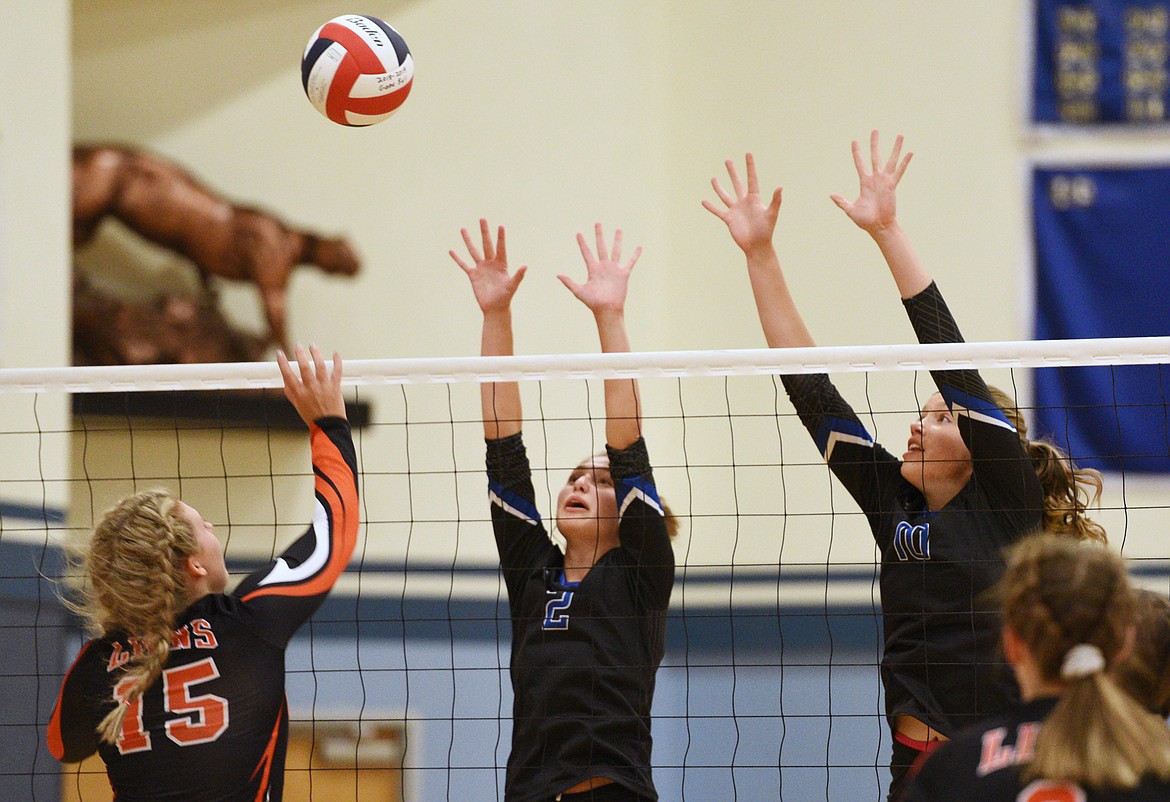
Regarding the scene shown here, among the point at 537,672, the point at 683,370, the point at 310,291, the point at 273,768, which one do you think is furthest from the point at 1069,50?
the point at 273,768

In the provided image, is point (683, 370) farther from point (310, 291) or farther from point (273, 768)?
point (310, 291)

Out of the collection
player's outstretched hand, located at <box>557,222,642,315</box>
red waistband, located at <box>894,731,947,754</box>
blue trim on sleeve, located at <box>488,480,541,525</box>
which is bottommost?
red waistband, located at <box>894,731,947,754</box>

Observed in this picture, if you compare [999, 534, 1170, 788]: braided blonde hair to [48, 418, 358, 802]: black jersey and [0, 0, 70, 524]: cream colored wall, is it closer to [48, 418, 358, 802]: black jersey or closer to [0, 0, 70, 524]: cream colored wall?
[48, 418, 358, 802]: black jersey

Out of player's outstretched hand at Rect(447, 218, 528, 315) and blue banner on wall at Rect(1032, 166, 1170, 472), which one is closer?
player's outstretched hand at Rect(447, 218, 528, 315)

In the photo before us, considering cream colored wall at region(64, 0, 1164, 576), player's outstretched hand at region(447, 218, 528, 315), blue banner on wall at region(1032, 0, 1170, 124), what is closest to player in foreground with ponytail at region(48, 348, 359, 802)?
player's outstretched hand at region(447, 218, 528, 315)

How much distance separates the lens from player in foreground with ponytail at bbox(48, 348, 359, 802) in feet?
9.12

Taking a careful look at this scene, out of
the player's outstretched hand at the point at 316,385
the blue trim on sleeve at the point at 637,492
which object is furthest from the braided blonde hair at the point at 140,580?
the blue trim on sleeve at the point at 637,492

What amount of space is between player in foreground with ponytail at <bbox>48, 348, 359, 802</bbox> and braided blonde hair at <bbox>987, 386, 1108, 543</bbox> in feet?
5.42

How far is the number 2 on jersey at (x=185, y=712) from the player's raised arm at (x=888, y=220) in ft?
6.09

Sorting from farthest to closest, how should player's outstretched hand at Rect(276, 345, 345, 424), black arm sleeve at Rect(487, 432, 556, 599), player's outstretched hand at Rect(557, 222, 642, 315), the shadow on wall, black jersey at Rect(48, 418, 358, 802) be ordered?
1. the shadow on wall
2. player's outstretched hand at Rect(557, 222, 642, 315)
3. black arm sleeve at Rect(487, 432, 556, 599)
4. player's outstretched hand at Rect(276, 345, 345, 424)
5. black jersey at Rect(48, 418, 358, 802)

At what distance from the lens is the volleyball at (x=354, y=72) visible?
13.4ft

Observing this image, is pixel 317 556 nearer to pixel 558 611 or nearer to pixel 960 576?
pixel 558 611

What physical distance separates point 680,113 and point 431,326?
1946 millimetres

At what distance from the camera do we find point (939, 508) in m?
3.45
